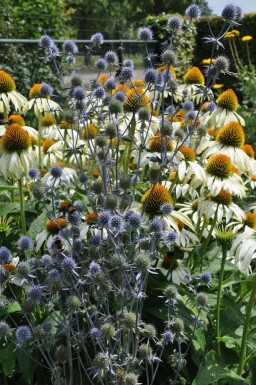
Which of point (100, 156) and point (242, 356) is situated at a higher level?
point (100, 156)

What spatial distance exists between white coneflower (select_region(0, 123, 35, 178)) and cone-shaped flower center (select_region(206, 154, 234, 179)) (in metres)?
0.73

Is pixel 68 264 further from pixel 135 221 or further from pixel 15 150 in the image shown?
pixel 15 150

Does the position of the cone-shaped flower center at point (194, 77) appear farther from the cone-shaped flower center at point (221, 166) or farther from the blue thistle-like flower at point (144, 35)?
the blue thistle-like flower at point (144, 35)

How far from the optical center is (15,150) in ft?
7.49

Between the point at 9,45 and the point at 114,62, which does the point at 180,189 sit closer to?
the point at 114,62

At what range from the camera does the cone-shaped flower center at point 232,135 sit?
8.07ft

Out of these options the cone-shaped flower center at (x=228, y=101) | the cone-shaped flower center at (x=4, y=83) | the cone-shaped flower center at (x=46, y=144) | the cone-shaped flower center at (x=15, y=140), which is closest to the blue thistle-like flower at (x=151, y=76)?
the cone-shaped flower center at (x=15, y=140)

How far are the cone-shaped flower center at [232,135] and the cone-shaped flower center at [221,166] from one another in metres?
0.20

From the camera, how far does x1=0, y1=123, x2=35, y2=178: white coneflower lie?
2250 mm

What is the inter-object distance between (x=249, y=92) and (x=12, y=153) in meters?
4.89

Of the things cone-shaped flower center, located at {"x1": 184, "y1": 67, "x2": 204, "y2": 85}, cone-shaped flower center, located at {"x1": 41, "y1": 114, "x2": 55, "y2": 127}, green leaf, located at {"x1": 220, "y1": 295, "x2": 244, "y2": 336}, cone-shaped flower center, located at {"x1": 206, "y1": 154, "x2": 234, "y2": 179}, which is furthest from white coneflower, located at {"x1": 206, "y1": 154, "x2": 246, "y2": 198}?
cone-shaped flower center, located at {"x1": 41, "y1": 114, "x2": 55, "y2": 127}

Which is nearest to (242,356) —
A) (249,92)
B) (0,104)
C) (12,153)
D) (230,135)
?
(230,135)

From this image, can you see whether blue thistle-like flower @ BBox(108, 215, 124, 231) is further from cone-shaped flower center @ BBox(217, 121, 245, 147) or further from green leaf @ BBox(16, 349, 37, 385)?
cone-shaped flower center @ BBox(217, 121, 245, 147)

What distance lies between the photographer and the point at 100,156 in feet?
6.33
